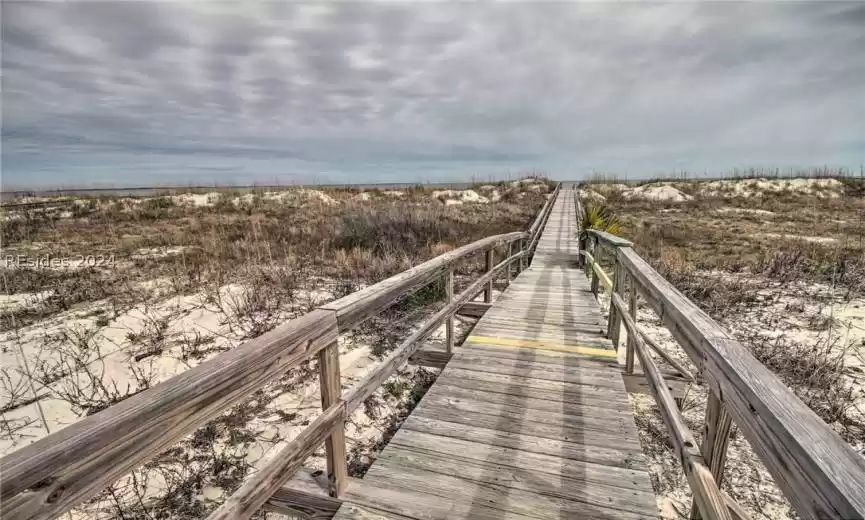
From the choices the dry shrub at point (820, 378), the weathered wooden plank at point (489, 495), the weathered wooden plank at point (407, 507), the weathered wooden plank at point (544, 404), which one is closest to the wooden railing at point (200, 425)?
the weathered wooden plank at point (407, 507)

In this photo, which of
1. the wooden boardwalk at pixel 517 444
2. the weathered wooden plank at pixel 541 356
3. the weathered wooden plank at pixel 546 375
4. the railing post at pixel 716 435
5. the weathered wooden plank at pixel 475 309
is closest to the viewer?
the railing post at pixel 716 435

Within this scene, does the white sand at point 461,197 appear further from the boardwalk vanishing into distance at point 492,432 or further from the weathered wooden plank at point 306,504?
the weathered wooden plank at point 306,504

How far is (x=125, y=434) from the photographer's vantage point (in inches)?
39.2

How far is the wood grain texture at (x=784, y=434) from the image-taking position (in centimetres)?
84

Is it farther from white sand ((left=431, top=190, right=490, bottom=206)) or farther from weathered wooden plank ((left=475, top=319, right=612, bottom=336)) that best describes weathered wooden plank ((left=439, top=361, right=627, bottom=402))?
white sand ((left=431, top=190, right=490, bottom=206))

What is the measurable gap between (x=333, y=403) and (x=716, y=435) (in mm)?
1660

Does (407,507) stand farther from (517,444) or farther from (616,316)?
(616,316)

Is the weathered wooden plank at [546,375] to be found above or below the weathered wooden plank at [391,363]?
below

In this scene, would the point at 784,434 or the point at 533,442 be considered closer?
the point at 784,434

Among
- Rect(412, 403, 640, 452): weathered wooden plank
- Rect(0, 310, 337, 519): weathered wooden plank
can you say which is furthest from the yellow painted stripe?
Rect(0, 310, 337, 519): weathered wooden plank

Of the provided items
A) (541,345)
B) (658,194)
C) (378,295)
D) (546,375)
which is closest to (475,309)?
(541,345)

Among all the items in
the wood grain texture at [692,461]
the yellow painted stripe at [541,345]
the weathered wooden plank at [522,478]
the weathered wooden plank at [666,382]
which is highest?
the wood grain texture at [692,461]

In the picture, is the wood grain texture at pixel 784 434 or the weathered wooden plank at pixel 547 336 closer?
the wood grain texture at pixel 784 434

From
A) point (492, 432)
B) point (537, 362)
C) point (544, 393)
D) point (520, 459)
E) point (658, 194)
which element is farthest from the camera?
point (658, 194)
